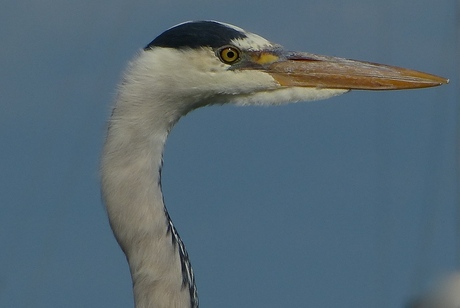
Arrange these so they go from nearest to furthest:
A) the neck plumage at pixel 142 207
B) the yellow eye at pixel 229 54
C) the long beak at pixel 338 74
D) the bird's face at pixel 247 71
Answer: the neck plumage at pixel 142 207 < the bird's face at pixel 247 71 < the yellow eye at pixel 229 54 < the long beak at pixel 338 74

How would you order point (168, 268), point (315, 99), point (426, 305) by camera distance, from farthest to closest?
point (426, 305)
point (315, 99)
point (168, 268)

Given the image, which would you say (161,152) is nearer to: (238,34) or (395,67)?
(238,34)

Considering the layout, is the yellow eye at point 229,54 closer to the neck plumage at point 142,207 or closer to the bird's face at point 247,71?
the bird's face at point 247,71

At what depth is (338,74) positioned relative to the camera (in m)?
7.70

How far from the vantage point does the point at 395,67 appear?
7.83 m

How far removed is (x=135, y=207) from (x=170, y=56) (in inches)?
25.5

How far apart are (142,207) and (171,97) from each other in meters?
0.48

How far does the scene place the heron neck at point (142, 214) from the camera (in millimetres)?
7195

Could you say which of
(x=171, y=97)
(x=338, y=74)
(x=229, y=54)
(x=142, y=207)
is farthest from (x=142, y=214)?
(x=338, y=74)

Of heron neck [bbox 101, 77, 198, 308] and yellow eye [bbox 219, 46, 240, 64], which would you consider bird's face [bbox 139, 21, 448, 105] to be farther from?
heron neck [bbox 101, 77, 198, 308]

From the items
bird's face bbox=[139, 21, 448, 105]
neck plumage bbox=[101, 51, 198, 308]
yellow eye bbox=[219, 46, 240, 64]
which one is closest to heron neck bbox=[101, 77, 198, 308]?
neck plumage bbox=[101, 51, 198, 308]

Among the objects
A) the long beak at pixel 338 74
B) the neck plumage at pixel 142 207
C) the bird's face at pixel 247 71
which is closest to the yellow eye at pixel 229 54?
the bird's face at pixel 247 71

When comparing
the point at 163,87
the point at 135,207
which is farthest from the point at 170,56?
the point at 135,207

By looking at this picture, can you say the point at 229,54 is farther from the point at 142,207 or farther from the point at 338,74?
the point at 142,207
